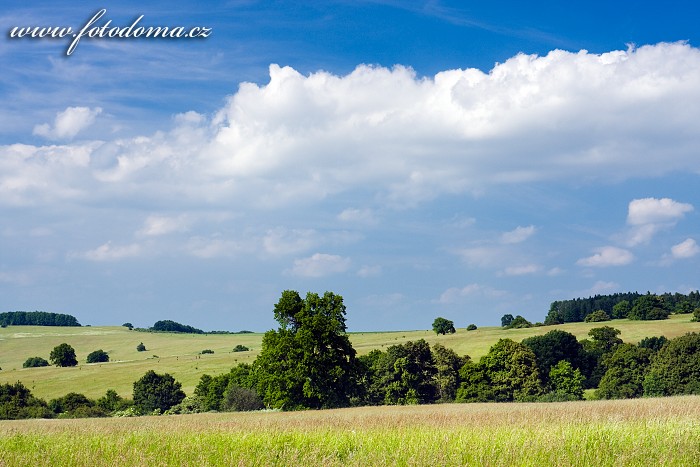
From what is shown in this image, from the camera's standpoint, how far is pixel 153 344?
187750mm

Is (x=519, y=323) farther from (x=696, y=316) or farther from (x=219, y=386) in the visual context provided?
(x=219, y=386)

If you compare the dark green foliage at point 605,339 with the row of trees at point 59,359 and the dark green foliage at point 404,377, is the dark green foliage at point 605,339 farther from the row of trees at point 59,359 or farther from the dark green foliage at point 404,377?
the row of trees at point 59,359

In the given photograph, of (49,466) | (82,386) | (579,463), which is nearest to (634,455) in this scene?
(579,463)

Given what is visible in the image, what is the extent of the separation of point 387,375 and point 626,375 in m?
29.2

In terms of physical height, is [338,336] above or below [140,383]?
above

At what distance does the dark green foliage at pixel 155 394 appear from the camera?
318 ft

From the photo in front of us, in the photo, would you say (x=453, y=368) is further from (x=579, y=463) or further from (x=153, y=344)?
(x=153, y=344)

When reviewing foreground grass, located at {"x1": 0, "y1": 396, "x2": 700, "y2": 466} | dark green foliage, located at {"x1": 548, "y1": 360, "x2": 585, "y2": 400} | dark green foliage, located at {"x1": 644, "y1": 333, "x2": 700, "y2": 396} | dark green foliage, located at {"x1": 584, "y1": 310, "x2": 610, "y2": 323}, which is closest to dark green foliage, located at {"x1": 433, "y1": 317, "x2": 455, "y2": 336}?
dark green foliage, located at {"x1": 584, "y1": 310, "x2": 610, "y2": 323}

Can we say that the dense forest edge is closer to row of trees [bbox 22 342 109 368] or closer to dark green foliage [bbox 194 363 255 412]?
dark green foliage [bbox 194 363 255 412]

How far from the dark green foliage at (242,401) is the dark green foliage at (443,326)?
89507 mm

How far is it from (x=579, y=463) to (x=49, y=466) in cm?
1061

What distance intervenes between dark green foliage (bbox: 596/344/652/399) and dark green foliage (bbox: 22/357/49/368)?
4982 inches

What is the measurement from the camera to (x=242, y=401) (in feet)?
228

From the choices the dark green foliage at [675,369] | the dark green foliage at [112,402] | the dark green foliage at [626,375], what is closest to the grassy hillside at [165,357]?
the dark green foliage at [112,402]
